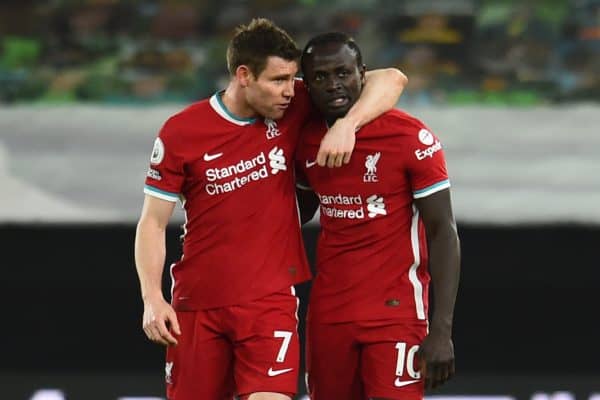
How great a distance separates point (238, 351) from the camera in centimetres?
489

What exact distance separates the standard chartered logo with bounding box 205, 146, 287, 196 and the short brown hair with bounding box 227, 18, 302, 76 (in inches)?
11.4

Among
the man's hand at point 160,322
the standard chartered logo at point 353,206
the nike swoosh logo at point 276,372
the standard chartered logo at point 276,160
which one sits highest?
the standard chartered logo at point 276,160

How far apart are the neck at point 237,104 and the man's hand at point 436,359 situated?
92 centimetres

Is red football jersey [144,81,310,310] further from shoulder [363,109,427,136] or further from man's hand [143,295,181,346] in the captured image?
shoulder [363,109,427,136]

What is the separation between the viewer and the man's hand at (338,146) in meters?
4.73

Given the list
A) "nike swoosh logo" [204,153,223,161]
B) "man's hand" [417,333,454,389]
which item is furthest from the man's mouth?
"man's hand" [417,333,454,389]

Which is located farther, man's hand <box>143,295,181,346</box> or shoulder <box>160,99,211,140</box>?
shoulder <box>160,99,211,140</box>

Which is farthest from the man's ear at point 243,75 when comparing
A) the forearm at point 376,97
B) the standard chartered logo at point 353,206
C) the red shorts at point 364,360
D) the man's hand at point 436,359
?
the man's hand at point 436,359

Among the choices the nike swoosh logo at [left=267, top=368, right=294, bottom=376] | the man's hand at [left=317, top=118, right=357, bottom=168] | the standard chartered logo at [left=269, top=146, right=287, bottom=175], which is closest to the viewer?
the man's hand at [left=317, top=118, right=357, bottom=168]

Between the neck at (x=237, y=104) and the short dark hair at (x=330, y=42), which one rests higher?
the short dark hair at (x=330, y=42)

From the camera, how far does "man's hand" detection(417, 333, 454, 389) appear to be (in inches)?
186

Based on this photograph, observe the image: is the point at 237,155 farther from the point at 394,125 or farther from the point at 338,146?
the point at 394,125

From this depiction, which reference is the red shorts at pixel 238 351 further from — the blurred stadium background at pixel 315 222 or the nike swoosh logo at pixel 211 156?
the blurred stadium background at pixel 315 222

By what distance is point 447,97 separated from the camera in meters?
7.54
